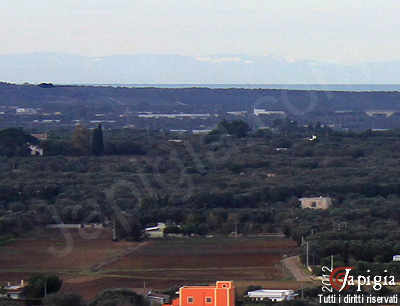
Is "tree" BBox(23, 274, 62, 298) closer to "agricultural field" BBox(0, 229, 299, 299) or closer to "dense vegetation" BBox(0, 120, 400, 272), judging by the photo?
"agricultural field" BBox(0, 229, 299, 299)

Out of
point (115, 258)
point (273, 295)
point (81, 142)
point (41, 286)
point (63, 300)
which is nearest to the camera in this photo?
point (63, 300)

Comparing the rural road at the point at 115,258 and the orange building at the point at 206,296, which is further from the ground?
the orange building at the point at 206,296

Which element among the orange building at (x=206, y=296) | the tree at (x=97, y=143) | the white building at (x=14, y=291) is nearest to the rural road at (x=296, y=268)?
the orange building at (x=206, y=296)

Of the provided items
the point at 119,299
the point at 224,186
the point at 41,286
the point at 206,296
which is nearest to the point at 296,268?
the point at 41,286

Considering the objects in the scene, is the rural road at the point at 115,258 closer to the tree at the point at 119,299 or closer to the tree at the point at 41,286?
the tree at the point at 41,286

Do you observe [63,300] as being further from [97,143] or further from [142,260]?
[97,143]

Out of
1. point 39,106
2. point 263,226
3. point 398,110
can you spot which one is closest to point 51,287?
point 263,226
